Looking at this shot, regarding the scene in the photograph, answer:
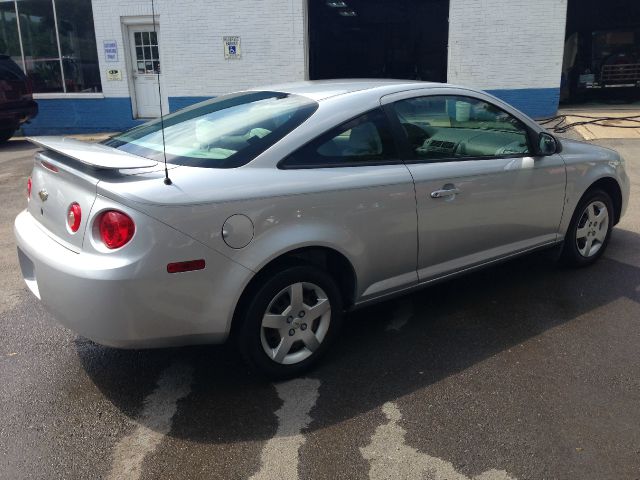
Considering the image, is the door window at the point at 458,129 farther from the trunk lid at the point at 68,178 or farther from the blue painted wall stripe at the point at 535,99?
the blue painted wall stripe at the point at 535,99

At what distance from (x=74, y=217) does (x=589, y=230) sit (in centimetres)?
393

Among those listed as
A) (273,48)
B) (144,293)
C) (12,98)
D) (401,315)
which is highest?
(273,48)

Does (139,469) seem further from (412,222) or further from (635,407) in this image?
(635,407)

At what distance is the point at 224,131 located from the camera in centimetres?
350

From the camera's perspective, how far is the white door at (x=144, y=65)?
568 inches

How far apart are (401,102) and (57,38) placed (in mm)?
13986

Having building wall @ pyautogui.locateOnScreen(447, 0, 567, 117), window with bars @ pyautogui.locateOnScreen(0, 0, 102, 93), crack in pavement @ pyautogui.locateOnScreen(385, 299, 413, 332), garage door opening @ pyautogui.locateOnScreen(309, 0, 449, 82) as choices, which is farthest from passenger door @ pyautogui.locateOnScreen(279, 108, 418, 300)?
garage door opening @ pyautogui.locateOnScreen(309, 0, 449, 82)

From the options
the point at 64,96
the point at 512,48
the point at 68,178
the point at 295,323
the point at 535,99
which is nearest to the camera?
the point at 68,178

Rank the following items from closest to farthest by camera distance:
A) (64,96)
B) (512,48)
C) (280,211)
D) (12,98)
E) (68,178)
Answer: (280,211) → (68,178) → (12,98) → (512,48) → (64,96)

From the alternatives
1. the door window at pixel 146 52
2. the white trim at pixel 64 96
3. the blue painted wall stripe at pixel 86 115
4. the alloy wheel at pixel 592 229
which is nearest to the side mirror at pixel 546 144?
the alloy wheel at pixel 592 229

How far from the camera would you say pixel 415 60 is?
74.5 feet

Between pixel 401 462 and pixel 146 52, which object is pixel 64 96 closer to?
pixel 146 52

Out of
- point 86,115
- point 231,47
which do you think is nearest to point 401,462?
point 231,47

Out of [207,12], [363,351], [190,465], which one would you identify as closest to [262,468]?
[190,465]
